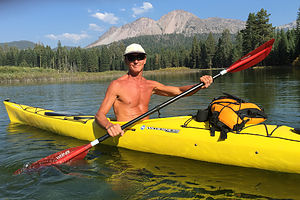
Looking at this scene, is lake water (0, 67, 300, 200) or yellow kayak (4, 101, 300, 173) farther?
yellow kayak (4, 101, 300, 173)

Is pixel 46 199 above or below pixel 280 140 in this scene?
below

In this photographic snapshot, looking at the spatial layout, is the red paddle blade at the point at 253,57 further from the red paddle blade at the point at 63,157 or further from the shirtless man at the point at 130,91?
the red paddle blade at the point at 63,157

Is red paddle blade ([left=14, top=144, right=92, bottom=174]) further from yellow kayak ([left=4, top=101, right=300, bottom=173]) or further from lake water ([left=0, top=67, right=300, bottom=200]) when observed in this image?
yellow kayak ([left=4, top=101, right=300, bottom=173])

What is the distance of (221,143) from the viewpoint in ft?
13.7

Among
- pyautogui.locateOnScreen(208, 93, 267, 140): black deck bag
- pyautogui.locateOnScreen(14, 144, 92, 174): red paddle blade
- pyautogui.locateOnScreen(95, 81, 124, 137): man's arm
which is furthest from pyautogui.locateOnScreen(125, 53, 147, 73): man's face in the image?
pyautogui.locateOnScreen(14, 144, 92, 174): red paddle blade

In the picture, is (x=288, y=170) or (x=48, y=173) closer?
(x=288, y=170)

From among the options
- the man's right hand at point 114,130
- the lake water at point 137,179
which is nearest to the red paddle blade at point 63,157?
the lake water at point 137,179

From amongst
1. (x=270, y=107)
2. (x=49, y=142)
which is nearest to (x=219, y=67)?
(x=270, y=107)

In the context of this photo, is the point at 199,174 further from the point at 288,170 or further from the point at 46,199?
the point at 46,199

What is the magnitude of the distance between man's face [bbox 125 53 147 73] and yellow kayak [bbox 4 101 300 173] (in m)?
1.19

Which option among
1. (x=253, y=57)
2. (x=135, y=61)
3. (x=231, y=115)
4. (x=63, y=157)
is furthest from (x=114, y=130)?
(x=253, y=57)

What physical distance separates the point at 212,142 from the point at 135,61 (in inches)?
85.7

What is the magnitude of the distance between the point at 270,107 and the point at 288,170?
6.78 metres

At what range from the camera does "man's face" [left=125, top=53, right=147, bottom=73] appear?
15.7ft
